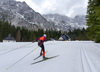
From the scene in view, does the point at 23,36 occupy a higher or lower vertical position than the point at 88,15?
lower

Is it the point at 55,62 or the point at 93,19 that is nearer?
the point at 55,62

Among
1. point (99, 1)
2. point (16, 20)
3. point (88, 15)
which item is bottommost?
point (88, 15)

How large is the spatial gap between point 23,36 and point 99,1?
259 ft

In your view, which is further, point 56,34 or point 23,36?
point 56,34

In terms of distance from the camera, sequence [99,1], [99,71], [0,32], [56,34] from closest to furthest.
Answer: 1. [99,71]
2. [99,1]
3. [0,32]
4. [56,34]

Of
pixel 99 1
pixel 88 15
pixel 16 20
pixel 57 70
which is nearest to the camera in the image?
pixel 57 70

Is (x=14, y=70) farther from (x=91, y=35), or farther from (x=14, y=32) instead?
(x=14, y=32)

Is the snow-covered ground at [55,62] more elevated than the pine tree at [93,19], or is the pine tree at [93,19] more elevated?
the pine tree at [93,19]

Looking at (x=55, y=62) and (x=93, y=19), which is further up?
(x=93, y=19)

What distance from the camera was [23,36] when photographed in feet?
271

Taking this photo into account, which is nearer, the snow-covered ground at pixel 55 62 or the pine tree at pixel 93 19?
the snow-covered ground at pixel 55 62

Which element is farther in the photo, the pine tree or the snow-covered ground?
the pine tree

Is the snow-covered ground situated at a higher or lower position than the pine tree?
lower

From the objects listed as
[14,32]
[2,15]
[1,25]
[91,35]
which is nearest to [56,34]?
[14,32]
